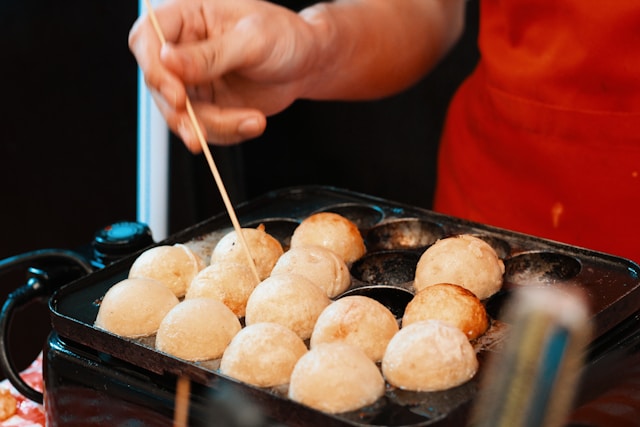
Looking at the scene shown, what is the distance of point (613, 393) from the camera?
4.46 feet

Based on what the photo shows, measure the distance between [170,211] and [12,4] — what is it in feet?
3.65

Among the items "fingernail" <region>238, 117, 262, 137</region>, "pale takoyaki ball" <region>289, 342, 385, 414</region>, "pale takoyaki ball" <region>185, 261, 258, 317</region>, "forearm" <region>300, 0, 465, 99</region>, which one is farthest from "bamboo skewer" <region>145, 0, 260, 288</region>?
"forearm" <region>300, 0, 465, 99</region>

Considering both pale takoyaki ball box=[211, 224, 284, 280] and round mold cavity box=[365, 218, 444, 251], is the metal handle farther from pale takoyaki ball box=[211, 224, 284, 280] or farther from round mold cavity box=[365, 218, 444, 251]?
round mold cavity box=[365, 218, 444, 251]

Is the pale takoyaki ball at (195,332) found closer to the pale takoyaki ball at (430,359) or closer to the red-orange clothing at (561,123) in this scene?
the pale takoyaki ball at (430,359)

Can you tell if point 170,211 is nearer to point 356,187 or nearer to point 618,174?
point 356,187

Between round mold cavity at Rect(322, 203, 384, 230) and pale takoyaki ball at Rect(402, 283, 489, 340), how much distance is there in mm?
541

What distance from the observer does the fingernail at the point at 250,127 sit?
70.1 inches

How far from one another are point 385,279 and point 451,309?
0.39 metres

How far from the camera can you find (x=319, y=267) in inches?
64.4

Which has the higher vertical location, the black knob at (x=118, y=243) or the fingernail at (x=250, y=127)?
the fingernail at (x=250, y=127)

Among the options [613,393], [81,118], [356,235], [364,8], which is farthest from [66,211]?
[613,393]

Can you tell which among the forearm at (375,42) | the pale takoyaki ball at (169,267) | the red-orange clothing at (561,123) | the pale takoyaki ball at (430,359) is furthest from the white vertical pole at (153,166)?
the pale takoyaki ball at (430,359)

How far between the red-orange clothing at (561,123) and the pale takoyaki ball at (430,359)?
2.55 ft

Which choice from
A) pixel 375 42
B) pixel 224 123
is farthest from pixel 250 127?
pixel 375 42
